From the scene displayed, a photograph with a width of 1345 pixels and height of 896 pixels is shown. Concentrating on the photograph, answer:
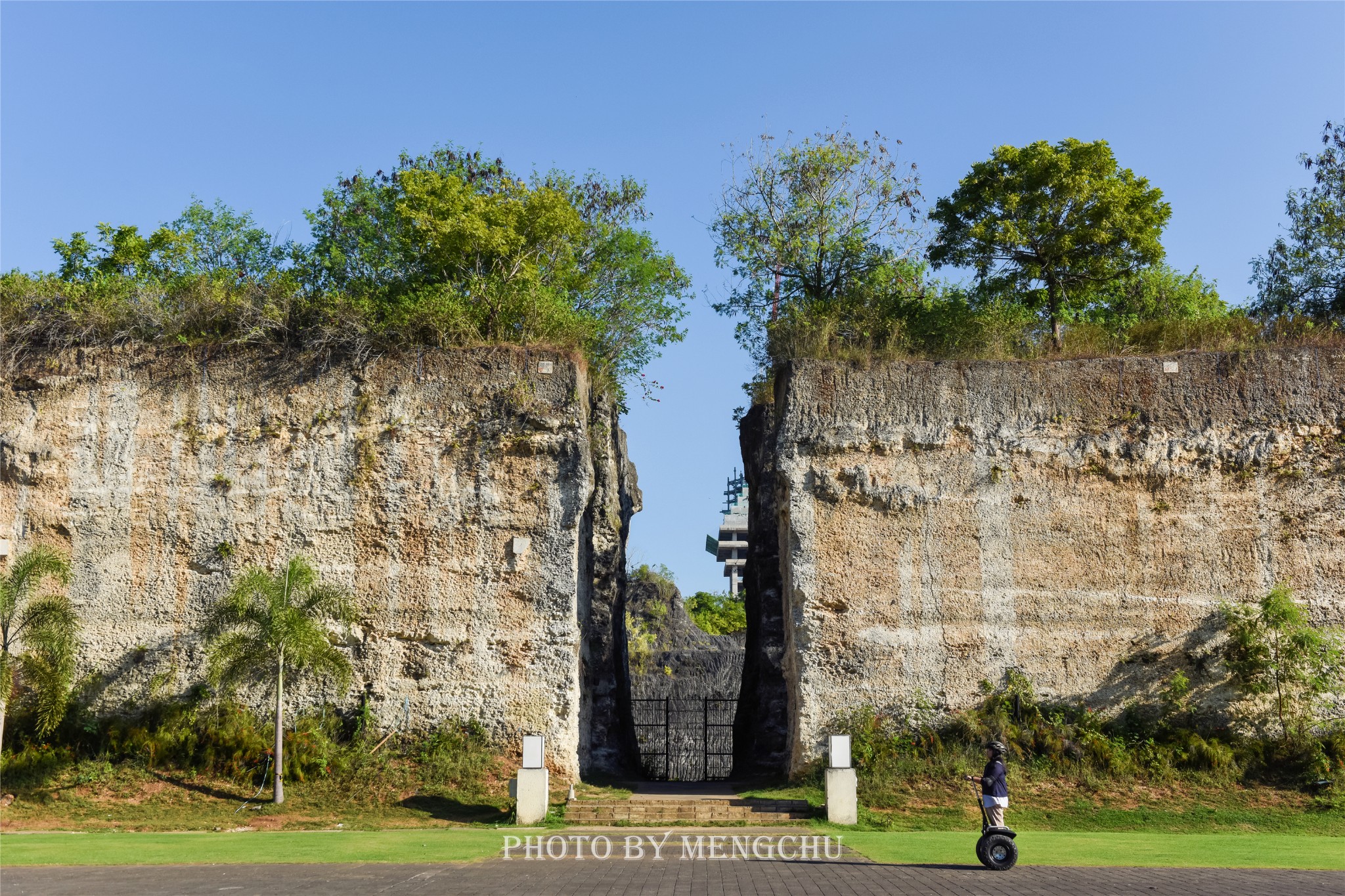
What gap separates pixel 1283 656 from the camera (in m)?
15.1

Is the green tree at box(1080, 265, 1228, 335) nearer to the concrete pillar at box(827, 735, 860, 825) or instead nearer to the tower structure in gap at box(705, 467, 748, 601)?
the concrete pillar at box(827, 735, 860, 825)

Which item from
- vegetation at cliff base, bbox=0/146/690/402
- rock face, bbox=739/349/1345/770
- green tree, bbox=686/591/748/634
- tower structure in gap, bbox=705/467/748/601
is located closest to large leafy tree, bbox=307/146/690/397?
vegetation at cliff base, bbox=0/146/690/402

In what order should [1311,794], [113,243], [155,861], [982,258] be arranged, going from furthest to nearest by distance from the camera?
1. [113,243]
2. [982,258]
3. [1311,794]
4. [155,861]

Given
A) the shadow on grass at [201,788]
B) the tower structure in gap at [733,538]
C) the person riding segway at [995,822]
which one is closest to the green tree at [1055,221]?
the person riding segway at [995,822]

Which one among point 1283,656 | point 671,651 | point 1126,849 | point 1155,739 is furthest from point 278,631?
point 671,651

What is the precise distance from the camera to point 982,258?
20109mm

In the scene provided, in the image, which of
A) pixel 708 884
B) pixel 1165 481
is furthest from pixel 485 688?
pixel 1165 481

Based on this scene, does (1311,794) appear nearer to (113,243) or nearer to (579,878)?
(579,878)

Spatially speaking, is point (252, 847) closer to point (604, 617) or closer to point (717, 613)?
point (604, 617)

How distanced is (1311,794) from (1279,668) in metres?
1.65

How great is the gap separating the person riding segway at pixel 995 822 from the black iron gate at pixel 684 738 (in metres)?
10.6

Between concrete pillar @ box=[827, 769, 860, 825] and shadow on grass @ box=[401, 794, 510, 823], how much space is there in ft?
13.4

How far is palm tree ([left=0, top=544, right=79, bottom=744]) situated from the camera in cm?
1461

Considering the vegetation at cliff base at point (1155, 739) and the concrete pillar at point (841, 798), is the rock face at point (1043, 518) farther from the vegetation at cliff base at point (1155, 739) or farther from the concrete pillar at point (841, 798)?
the concrete pillar at point (841, 798)
